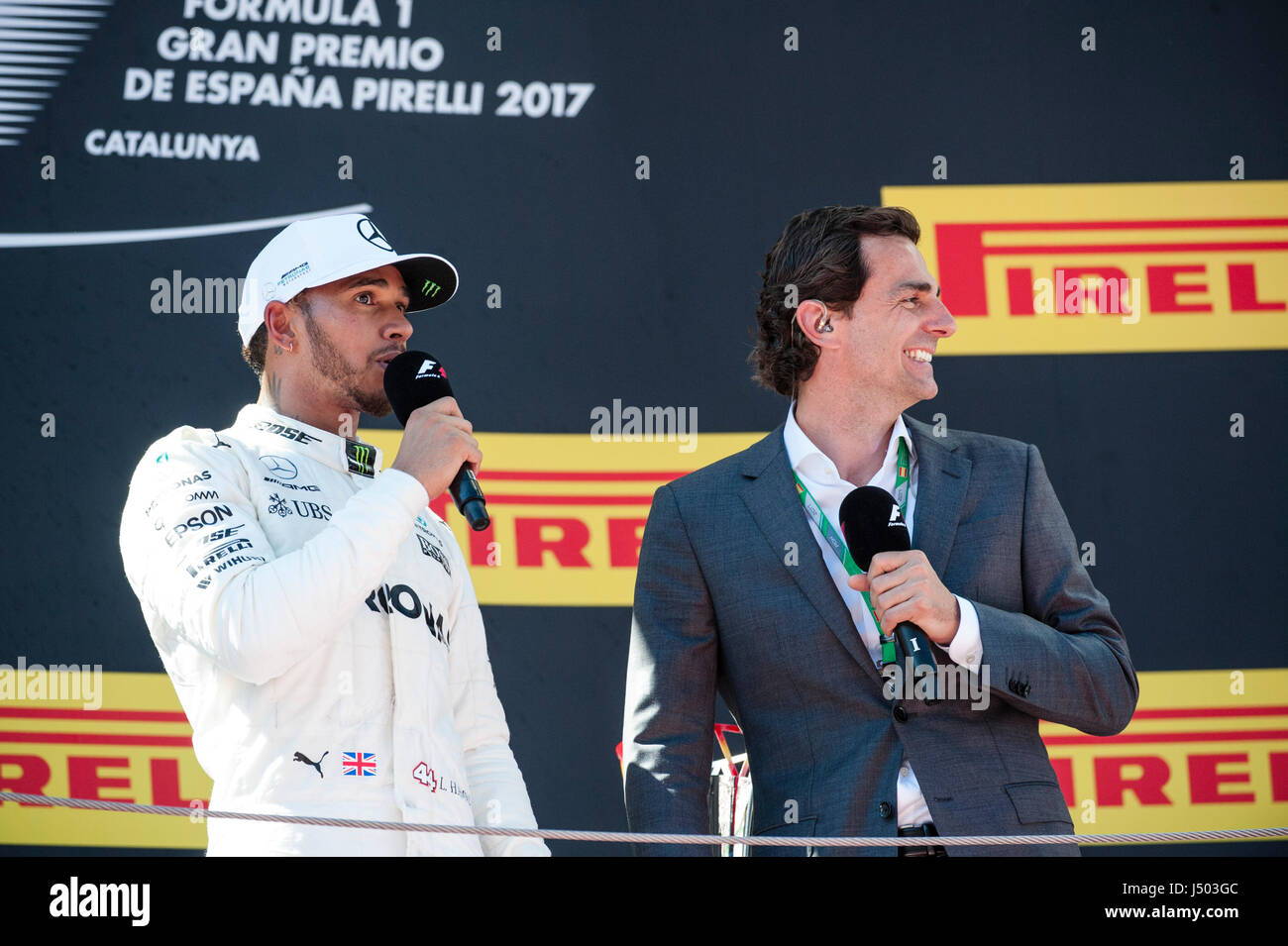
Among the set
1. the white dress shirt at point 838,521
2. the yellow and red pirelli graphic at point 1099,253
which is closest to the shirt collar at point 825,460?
the white dress shirt at point 838,521

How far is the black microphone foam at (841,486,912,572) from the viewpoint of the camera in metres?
1.80

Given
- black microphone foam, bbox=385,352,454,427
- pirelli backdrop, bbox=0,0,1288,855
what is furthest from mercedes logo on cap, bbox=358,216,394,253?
pirelli backdrop, bbox=0,0,1288,855

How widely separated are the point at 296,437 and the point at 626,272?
1.38 meters

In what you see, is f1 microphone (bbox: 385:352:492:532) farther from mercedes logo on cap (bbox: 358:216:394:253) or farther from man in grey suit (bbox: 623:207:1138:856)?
man in grey suit (bbox: 623:207:1138:856)

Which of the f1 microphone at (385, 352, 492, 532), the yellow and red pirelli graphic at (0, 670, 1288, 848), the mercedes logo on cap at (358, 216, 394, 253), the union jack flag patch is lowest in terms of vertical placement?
the yellow and red pirelli graphic at (0, 670, 1288, 848)

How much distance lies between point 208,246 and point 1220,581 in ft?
8.11

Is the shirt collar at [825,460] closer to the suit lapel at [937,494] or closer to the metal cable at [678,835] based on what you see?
the suit lapel at [937,494]

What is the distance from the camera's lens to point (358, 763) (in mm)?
1786

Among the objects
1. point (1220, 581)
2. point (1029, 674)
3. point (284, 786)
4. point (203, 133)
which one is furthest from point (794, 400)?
point (203, 133)

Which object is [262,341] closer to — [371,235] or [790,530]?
[371,235]

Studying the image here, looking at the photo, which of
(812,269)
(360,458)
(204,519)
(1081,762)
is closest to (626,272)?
(812,269)

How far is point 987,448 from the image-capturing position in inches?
82.6

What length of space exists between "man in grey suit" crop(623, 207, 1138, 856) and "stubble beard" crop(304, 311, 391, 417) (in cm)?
47

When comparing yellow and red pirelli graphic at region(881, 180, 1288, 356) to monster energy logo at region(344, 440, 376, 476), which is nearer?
monster energy logo at region(344, 440, 376, 476)
